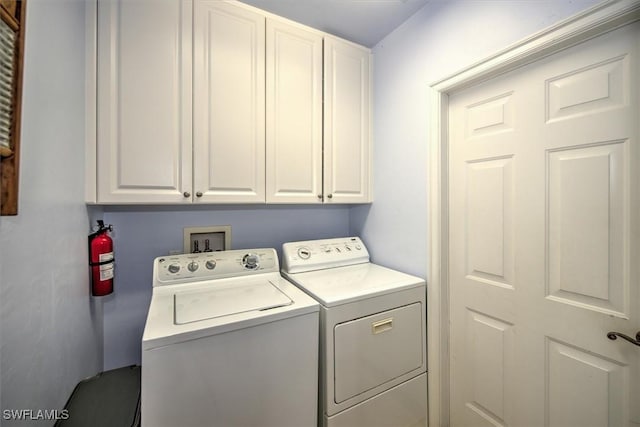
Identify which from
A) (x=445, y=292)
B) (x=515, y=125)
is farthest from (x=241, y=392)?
(x=515, y=125)

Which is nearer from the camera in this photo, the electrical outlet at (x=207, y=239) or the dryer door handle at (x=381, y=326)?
the dryer door handle at (x=381, y=326)

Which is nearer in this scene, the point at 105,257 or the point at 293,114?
the point at 105,257

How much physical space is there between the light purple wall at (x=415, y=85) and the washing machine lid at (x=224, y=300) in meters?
0.89

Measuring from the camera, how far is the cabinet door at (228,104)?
1.39 metres

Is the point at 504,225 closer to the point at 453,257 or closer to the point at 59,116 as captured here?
the point at 453,257

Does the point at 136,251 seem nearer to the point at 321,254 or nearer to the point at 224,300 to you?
the point at 224,300

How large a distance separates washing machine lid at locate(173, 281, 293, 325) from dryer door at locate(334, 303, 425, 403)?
1.16 feet

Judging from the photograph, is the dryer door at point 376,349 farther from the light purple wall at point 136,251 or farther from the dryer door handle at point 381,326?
the light purple wall at point 136,251

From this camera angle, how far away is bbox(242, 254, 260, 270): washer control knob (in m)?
1.62

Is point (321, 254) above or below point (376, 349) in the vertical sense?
above

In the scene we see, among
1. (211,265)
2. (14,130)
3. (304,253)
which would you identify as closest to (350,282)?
(304,253)

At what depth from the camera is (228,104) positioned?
4.78ft

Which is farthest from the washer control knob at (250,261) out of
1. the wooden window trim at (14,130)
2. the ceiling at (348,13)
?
the ceiling at (348,13)

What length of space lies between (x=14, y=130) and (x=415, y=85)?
5.81ft
